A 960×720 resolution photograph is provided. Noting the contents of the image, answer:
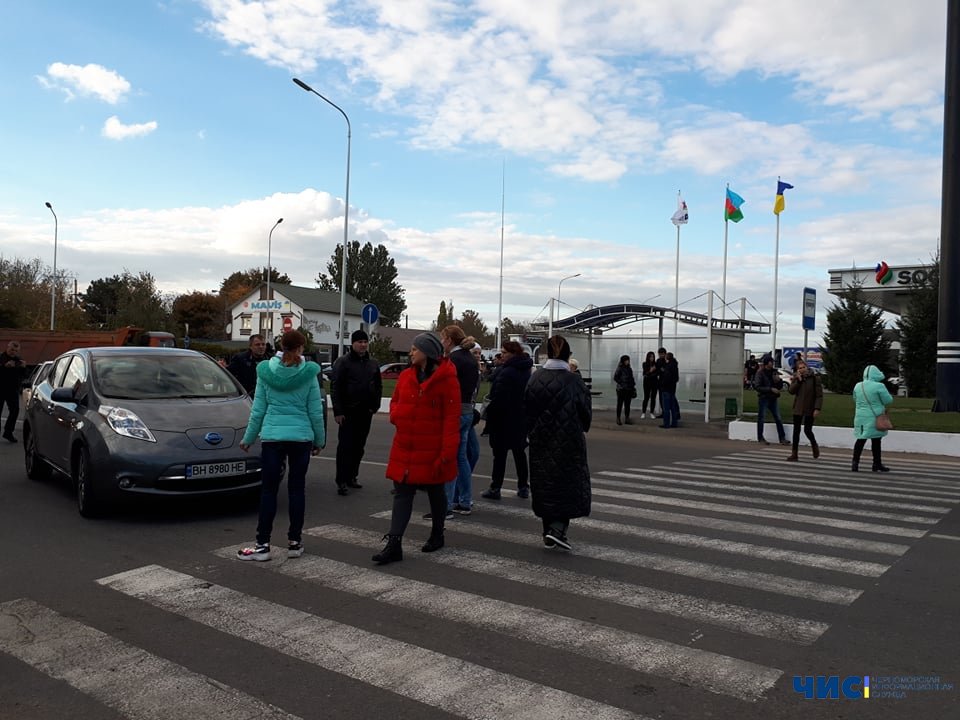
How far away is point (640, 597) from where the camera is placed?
5.22 meters

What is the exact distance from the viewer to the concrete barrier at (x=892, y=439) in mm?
17219

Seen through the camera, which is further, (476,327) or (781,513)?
(476,327)

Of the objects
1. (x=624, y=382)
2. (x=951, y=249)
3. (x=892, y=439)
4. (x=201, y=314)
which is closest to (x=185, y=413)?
(x=624, y=382)

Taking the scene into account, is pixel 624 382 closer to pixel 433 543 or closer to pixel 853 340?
pixel 433 543

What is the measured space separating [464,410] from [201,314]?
272ft

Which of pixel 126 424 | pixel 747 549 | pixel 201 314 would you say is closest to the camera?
pixel 747 549

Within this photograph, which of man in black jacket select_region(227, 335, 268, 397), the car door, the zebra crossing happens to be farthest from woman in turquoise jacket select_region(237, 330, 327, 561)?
man in black jacket select_region(227, 335, 268, 397)

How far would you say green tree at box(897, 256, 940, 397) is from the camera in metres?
36.5

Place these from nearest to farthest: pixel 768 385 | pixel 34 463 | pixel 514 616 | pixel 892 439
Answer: pixel 514 616 → pixel 34 463 → pixel 768 385 → pixel 892 439

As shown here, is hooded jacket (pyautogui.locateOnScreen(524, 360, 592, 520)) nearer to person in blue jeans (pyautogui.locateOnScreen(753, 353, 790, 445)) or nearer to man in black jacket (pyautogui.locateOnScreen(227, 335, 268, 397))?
man in black jacket (pyautogui.locateOnScreen(227, 335, 268, 397))

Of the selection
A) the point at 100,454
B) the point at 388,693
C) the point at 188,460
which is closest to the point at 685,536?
the point at 388,693

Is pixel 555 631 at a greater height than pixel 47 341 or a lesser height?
lesser

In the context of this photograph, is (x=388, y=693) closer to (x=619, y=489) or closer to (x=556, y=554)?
(x=556, y=554)

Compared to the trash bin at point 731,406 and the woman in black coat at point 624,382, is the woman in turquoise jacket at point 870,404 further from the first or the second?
the trash bin at point 731,406
